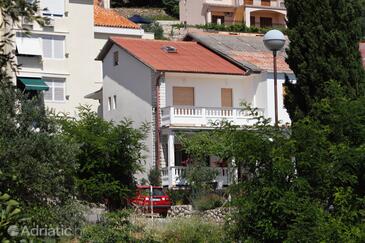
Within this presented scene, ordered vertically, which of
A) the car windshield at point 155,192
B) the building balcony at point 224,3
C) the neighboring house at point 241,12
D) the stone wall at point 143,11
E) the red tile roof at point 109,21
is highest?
the stone wall at point 143,11

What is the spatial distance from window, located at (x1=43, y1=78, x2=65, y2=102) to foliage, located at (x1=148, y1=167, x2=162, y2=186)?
1365 centimetres

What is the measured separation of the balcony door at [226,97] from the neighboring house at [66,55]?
32.4ft

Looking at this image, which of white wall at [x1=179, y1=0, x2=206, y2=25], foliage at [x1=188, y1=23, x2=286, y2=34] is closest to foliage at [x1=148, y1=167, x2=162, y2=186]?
foliage at [x1=188, y1=23, x2=286, y2=34]

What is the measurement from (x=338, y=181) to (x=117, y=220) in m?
4.70

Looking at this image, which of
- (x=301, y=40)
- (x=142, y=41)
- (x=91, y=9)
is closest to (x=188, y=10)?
(x=91, y=9)

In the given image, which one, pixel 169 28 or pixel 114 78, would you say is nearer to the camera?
pixel 114 78

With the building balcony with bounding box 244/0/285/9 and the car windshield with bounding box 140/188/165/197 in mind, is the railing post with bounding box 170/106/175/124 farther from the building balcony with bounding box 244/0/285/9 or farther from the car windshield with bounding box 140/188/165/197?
the building balcony with bounding box 244/0/285/9

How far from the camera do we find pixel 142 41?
4953 cm

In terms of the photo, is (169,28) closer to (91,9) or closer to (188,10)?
(188,10)

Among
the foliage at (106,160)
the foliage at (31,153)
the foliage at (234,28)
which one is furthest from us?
the foliage at (234,28)

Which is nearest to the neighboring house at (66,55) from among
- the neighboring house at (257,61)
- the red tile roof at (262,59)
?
the neighboring house at (257,61)

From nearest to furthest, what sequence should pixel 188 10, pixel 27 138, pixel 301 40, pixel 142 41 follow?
pixel 27 138, pixel 301 40, pixel 142 41, pixel 188 10

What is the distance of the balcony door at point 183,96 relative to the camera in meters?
45.5

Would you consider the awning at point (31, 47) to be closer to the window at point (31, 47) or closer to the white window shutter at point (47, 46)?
the window at point (31, 47)
